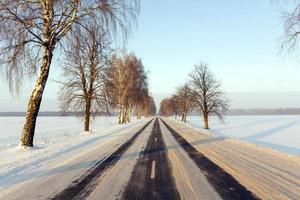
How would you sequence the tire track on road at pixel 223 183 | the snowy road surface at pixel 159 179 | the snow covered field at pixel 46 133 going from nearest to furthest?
the tire track on road at pixel 223 183
the snowy road surface at pixel 159 179
the snow covered field at pixel 46 133

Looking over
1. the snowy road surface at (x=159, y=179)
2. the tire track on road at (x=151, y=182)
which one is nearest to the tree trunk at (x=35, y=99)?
the snowy road surface at (x=159, y=179)

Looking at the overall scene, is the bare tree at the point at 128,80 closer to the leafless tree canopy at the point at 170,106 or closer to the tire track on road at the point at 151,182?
the tire track on road at the point at 151,182

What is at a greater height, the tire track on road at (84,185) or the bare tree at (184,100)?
the bare tree at (184,100)

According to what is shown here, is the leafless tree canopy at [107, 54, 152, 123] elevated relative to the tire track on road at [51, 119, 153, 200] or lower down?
elevated

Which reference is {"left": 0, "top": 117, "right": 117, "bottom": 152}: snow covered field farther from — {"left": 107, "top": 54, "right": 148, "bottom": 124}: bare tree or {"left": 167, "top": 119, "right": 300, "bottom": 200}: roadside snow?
{"left": 167, "top": 119, "right": 300, "bottom": 200}: roadside snow

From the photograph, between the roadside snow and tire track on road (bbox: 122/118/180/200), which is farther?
the roadside snow

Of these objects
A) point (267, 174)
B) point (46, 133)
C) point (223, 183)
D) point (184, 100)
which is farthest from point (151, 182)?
point (184, 100)

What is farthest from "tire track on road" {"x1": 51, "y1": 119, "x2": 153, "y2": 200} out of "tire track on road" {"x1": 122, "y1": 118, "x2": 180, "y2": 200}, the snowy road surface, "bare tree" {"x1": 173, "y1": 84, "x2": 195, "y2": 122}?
"bare tree" {"x1": 173, "y1": 84, "x2": 195, "y2": 122}

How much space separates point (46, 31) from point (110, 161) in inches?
286

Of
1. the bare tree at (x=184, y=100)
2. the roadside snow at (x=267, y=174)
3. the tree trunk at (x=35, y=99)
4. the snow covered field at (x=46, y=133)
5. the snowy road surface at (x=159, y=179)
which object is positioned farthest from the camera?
the bare tree at (x=184, y=100)

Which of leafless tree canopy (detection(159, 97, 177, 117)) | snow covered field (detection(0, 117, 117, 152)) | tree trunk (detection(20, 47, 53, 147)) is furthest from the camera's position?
leafless tree canopy (detection(159, 97, 177, 117))

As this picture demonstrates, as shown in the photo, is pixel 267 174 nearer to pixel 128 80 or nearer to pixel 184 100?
pixel 128 80

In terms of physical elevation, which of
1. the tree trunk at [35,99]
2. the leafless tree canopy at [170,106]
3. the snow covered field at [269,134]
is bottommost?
the snow covered field at [269,134]

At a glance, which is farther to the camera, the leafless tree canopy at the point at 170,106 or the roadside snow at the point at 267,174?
the leafless tree canopy at the point at 170,106
